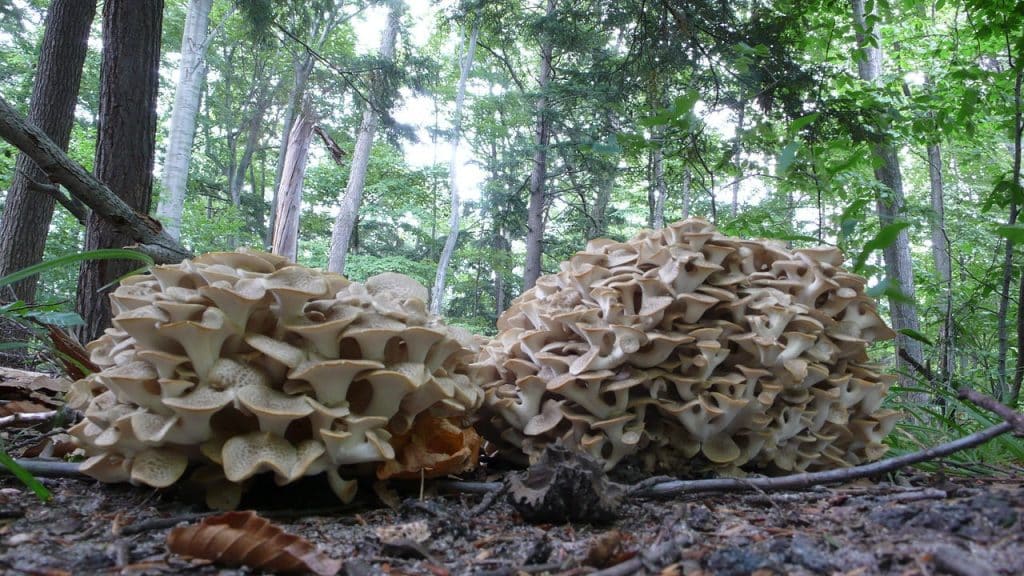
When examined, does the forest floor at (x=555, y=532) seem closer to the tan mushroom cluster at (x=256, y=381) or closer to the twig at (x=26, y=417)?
the tan mushroom cluster at (x=256, y=381)

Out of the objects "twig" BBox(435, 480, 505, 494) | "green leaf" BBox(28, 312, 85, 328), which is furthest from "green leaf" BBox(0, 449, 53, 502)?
"twig" BBox(435, 480, 505, 494)

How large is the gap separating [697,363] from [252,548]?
1605 mm

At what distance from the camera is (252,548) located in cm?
128

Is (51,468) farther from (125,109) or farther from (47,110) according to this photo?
(47,110)

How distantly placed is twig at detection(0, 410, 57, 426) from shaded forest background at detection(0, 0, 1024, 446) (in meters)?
0.48

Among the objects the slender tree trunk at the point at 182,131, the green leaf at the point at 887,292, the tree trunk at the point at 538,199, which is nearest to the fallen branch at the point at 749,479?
the green leaf at the point at 887,292

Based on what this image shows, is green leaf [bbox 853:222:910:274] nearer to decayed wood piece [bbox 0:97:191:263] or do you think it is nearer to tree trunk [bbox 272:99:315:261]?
decayed wood piece [bbox 0:97:191:263]

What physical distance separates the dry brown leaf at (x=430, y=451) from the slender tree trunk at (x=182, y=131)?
32.5ft

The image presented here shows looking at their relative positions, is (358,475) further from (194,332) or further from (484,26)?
(484,26)

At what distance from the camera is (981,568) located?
1.02m

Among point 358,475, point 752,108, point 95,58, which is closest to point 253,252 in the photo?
point 358,475

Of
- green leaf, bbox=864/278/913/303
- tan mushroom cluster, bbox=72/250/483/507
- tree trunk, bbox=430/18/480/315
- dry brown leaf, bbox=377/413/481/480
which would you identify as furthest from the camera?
tree trunk, bbox=430/18/480/315

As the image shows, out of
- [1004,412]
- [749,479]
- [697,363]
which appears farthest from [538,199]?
[1004,412]

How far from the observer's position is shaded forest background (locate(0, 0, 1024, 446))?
417cm
